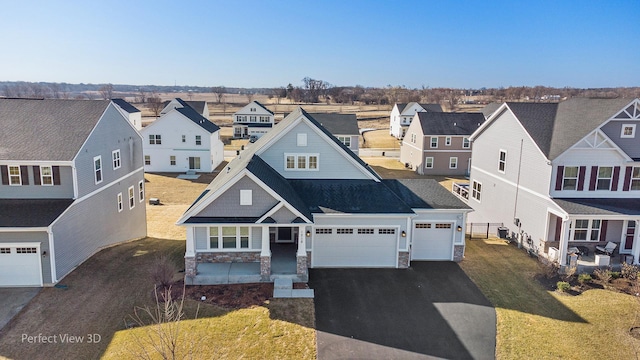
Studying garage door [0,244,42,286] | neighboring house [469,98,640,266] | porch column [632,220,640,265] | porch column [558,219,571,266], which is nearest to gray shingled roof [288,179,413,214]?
porch column [558,219,571,266]

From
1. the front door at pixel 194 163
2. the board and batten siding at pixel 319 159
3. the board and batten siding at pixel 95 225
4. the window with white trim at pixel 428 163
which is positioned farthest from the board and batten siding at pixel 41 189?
the window with white trim at pixel 428 163

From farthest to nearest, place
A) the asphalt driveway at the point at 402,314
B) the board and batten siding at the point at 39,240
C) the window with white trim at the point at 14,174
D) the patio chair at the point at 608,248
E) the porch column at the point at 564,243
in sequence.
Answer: the patio chair at the point at 608,248, the porch column at the point at 564,243, the window with white trim at the point at 14,174, the board and batten siding at the point at 39,240, the asphalt driveway at the point at 402,314

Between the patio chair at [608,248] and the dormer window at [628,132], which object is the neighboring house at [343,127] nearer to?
the dormer window at [628,132]

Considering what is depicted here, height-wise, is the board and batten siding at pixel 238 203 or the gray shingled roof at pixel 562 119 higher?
the gray shingled roof at pixel 562 119

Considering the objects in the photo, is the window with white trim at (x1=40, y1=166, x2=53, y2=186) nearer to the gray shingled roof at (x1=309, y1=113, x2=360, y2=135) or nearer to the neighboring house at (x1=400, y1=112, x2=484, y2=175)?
the gray shingled roof at (x1=309, y1=113, x2=360, y2=135)

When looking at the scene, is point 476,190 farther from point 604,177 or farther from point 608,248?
point 608,248

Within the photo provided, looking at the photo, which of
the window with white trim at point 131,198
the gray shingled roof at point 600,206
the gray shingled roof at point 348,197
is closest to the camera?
the gray shingled roof at point 348,197
